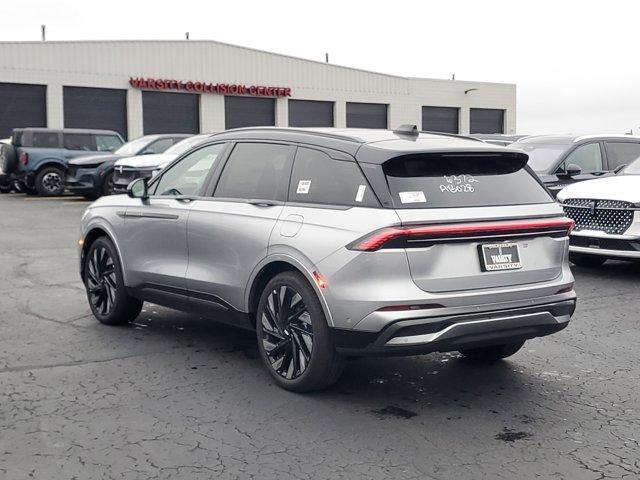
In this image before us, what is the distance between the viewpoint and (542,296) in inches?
210

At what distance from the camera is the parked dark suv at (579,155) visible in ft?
42.0

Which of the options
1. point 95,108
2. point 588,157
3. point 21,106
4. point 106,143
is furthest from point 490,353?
point 95,108

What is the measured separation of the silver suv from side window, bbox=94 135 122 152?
18.0 metres

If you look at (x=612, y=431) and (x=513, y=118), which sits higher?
(x=513, y=118)

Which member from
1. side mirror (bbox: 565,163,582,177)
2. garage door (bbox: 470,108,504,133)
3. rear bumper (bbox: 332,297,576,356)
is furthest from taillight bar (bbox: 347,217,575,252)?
garage door (bbox: 470,108,504,133)

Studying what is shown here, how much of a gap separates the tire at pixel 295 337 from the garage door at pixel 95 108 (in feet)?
111

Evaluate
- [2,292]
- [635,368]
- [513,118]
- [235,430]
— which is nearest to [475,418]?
[235,430]

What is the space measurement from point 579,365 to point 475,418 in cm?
156

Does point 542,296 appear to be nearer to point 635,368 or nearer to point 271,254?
point 635,368

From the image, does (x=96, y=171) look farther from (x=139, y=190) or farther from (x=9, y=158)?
(x=139, y=190)

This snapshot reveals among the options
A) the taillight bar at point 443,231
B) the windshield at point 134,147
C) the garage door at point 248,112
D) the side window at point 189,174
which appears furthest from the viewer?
the garage door at point 248,112

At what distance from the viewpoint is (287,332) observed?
5.41 metres

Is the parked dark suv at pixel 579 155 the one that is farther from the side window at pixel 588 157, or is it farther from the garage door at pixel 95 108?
the garage door at pixel 95 108

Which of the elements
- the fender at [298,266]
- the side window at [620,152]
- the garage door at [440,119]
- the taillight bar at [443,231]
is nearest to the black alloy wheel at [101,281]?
the fender at [298,266]
